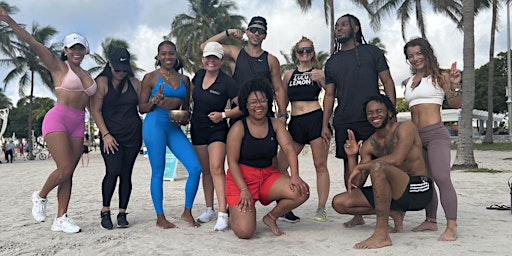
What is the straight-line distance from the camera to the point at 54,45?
1344 inches

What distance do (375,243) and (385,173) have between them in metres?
0.63

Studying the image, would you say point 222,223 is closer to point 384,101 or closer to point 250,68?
point 250,68

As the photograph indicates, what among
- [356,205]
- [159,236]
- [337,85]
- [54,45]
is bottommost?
[159,236]

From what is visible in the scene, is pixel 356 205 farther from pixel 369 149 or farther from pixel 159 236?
pixel 159 236

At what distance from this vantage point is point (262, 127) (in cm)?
451

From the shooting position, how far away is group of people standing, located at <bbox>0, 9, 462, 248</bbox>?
4.14 metres

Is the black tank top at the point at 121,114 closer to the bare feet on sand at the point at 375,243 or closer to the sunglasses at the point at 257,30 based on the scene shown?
the sunglasses at the point at 257,30

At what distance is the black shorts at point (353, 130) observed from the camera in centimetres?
448

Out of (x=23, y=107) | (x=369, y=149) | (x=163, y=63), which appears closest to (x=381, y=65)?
(x=369, y=149)

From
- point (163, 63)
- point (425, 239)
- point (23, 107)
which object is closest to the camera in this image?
point (425, 239)

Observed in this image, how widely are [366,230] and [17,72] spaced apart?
35.7 meters

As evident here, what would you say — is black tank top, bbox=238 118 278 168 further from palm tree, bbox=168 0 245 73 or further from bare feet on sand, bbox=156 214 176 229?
palm tree, bbox=168 0 245 73

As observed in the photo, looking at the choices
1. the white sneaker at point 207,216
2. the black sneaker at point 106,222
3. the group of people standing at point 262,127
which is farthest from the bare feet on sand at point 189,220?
the black sneaker at point 106,222

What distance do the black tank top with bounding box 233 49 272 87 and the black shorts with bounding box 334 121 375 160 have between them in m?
1.00
